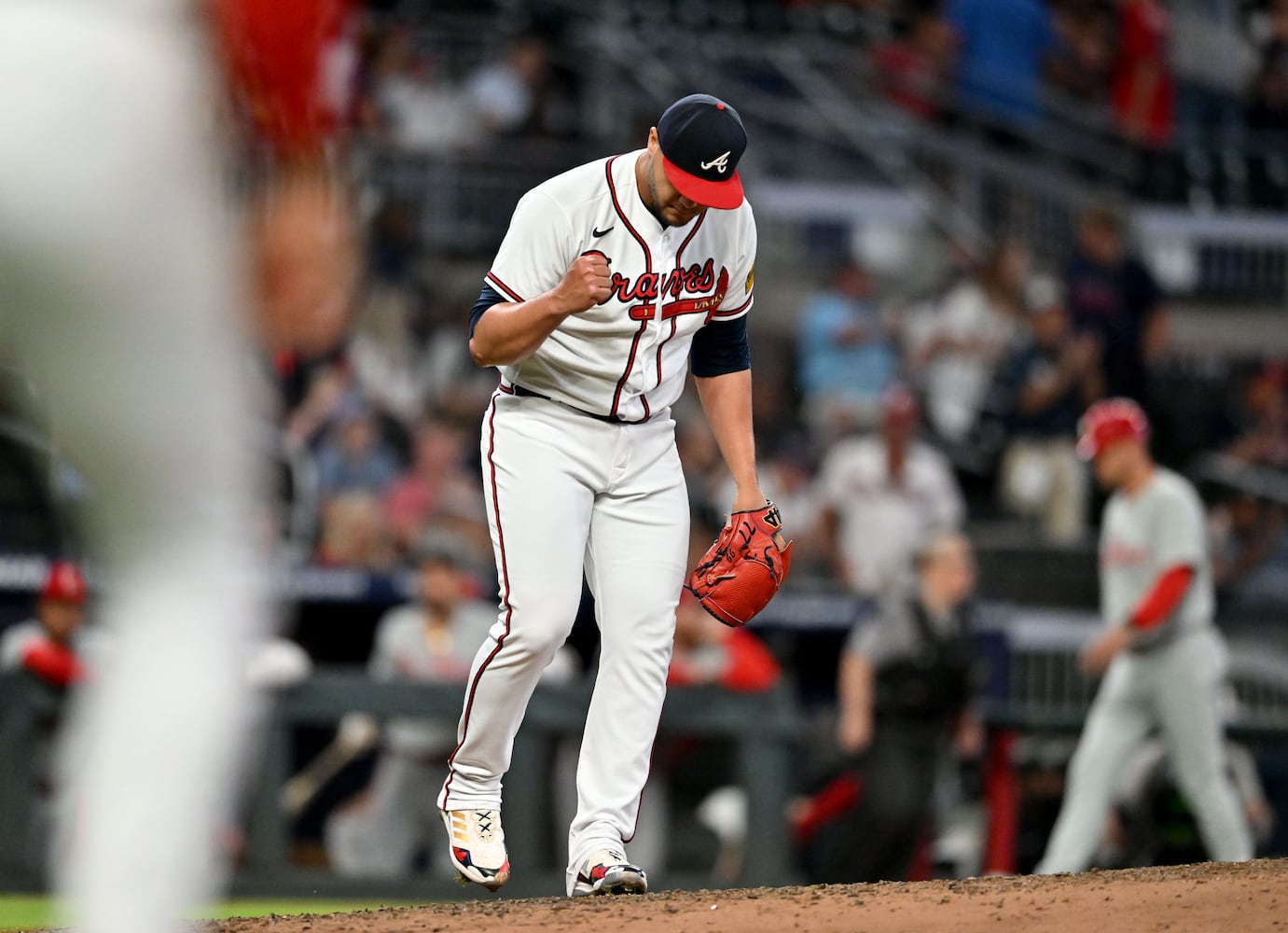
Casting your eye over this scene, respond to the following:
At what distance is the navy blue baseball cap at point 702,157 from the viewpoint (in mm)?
3881

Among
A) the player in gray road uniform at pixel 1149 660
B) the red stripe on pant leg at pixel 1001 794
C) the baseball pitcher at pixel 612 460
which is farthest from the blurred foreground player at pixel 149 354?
the red stripe on pant leg at pixel 1001 794

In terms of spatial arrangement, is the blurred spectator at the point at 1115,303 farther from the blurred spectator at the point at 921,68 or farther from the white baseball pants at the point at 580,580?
the white baseball pants at the point at 580,580

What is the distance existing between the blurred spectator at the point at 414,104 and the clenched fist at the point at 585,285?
25.1 ft

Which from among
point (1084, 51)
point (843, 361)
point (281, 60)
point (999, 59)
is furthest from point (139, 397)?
point (1084, 51)

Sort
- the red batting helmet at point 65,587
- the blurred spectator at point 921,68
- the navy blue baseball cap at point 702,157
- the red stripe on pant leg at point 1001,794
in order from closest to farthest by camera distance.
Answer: the navy blue baseball cap at point 702,157, the red batting helmet at point 65,587, the red stripe on pant leg at point 1001,794, the blurred spectator at point 921,68

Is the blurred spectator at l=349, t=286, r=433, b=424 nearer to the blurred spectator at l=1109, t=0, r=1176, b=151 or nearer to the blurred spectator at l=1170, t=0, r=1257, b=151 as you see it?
the blurred spectator at l=1109, t=0, r=1176, b=151

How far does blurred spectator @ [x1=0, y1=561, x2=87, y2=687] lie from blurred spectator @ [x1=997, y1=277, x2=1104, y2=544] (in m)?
5.22

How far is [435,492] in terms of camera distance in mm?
8906

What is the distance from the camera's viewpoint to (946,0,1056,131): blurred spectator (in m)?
12.4

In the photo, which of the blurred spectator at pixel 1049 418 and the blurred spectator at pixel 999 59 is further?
the blurred spectator at pixel 999 59

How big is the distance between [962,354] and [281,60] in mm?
8470

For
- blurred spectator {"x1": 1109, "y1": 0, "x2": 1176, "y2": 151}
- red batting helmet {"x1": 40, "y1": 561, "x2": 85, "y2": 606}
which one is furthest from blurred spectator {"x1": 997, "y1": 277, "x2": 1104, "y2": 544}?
red batting helmet {"x1": 40, "y1": 561, "x2": 85, "y2": 606}

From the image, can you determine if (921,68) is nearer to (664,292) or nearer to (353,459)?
(353,459)

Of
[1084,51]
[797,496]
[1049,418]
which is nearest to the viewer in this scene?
[797,496]
